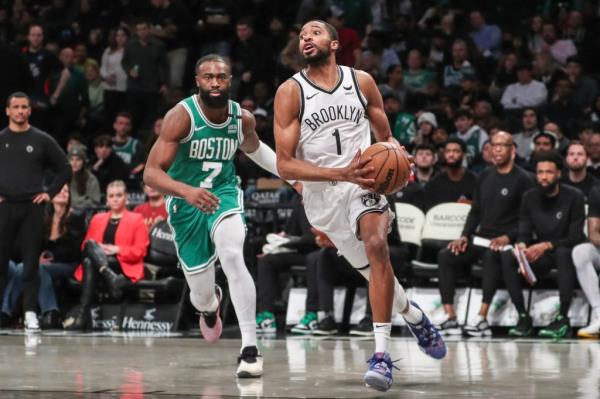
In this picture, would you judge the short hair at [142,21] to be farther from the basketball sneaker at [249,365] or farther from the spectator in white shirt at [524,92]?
the basketball sneaker at [249,365]

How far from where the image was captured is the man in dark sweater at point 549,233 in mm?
9977

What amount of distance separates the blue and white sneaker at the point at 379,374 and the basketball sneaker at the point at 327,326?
13.9ft

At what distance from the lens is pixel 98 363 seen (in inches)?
306

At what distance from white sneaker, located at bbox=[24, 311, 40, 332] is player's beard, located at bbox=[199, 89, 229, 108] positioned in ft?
13.7

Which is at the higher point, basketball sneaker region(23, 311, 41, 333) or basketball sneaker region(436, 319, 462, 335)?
basketball sneaker region(23, 311, 41, 333)

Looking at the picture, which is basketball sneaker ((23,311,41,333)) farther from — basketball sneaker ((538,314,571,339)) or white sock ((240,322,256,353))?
basketball sneaker ((538,314,571,339))

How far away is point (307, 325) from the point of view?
415 inches

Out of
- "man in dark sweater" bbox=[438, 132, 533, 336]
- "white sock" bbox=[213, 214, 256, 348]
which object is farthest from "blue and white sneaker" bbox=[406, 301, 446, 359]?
"man in dark sweater" bbox=[438, 132, 533, 336]

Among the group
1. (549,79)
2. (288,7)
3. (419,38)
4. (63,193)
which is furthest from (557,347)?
(288,7)

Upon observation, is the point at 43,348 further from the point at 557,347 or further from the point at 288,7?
the point at 288,7

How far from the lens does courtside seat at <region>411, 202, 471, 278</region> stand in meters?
10.9

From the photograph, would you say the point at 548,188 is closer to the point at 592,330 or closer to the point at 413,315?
the point at 592,330

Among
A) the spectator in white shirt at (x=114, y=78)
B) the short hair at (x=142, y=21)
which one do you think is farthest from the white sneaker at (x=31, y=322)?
the short hair at (x=142, y=21)

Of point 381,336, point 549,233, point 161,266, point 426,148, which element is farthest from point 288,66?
point 381,336
